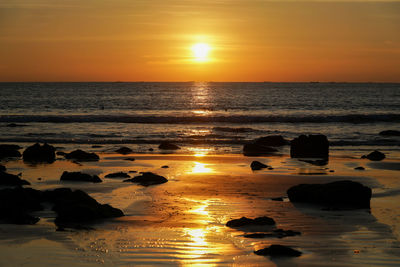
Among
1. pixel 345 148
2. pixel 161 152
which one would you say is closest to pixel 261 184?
pixel 161 152

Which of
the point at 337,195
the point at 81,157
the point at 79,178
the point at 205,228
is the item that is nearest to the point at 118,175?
the point at 79,178

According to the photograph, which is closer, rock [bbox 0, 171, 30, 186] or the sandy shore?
the sandy shore

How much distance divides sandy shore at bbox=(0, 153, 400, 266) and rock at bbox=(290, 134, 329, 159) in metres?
5.46

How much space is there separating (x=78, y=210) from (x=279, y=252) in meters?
4.90

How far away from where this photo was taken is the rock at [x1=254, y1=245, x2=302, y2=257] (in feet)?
29.2

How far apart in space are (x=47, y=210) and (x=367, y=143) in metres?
25.3

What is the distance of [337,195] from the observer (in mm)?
13070

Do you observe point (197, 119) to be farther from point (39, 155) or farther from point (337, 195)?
point (337, 195)

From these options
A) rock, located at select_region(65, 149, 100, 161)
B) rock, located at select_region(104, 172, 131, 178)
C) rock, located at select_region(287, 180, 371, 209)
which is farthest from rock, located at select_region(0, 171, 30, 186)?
rock, located at select_region(287, 180, 371, 209)

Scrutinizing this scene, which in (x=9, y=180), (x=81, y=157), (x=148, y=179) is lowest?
(x=81, y=157)

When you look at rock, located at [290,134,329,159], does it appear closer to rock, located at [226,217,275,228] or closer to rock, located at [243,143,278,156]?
rock, located at [243,143,278,156]

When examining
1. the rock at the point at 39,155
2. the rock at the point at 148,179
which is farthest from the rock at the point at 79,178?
the rock at the point at 39,155

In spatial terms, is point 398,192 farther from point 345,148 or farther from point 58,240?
point 345,148

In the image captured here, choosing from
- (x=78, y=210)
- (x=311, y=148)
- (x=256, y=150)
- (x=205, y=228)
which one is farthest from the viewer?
(x=256, y=150)
